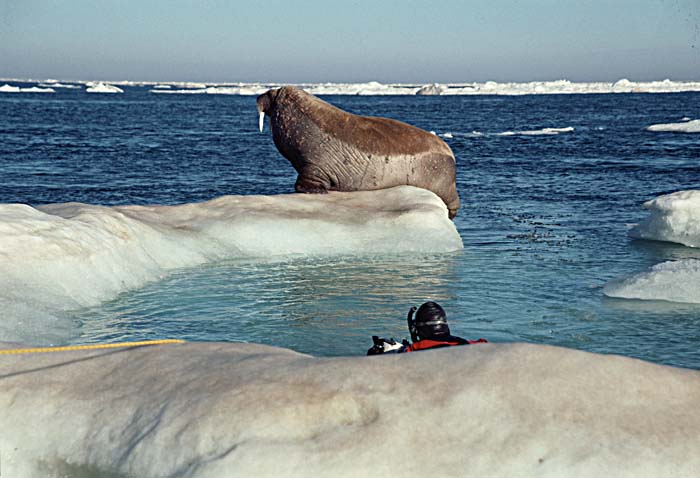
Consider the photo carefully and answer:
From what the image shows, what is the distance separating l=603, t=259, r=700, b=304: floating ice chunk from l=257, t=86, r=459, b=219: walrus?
4.73 m

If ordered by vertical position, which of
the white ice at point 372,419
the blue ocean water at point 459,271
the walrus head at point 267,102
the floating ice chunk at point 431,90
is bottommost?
the floating ice chunk at point 431,90

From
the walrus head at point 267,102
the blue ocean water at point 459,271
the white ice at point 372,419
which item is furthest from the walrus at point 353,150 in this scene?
the white ice at point 372,419

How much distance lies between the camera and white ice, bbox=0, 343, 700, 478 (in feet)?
12.2

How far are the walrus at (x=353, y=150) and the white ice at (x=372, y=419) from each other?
933 cm

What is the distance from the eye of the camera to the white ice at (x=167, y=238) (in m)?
8.23

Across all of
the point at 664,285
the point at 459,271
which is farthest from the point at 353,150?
the point at 664,285

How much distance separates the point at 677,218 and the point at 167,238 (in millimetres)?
7121

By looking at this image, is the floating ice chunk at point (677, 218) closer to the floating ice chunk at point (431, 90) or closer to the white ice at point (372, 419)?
the white ice at point (372, 419)

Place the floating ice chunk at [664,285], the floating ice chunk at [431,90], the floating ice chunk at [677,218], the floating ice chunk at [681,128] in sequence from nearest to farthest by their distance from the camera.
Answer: the floating ice chunk at [664,285], the floating ice chunk at [677,218], the floating ice chunk at [681,128], the floating ice chunk at [431,90]

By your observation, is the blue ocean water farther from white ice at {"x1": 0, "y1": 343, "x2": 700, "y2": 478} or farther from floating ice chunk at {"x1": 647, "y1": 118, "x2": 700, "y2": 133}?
floating ice chunk at {"x1": 647, "y1": 118, "x2": 700, "y2": 133}

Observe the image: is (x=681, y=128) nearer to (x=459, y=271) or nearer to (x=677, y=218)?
(x=677, y=218)

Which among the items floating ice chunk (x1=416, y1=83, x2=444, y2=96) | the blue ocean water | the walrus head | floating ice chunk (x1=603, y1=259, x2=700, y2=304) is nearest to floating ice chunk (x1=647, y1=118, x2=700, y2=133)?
the blue ocean water

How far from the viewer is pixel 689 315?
28.8ft

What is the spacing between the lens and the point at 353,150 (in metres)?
13.7
